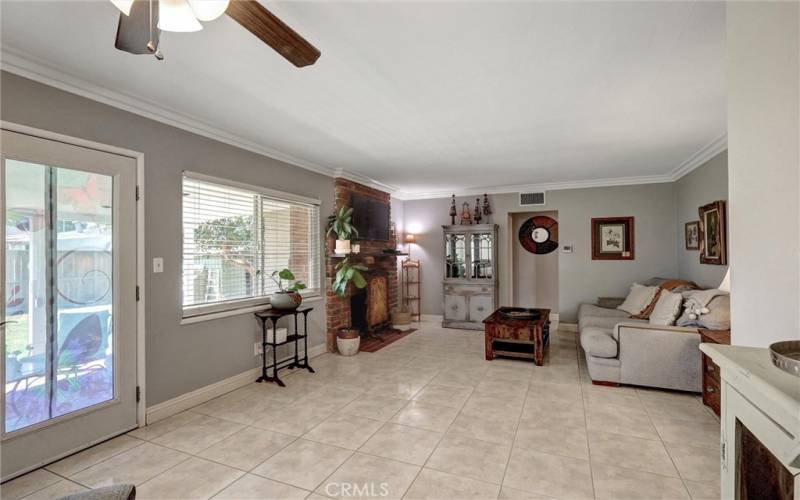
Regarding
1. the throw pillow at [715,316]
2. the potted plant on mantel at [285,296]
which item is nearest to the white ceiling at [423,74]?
the potted plant on mantel at [285,296]

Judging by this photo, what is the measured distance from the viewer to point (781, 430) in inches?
28.9

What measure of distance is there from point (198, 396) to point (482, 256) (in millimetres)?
4593

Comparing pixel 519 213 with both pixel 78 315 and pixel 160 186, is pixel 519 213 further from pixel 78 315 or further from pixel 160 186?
pixel 78 315

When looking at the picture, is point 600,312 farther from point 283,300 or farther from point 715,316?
point 283,300

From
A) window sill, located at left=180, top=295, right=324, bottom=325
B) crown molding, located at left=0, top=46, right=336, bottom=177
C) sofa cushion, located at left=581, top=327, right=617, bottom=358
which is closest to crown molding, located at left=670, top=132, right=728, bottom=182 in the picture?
sofa cushion, located at left=581, top=327, right=617, bottom=358

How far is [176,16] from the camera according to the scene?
1.33 m

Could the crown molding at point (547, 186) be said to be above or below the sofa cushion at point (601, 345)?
above

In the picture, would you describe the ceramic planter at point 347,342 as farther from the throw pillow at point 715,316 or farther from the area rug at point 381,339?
the throw pillow at point 715,316

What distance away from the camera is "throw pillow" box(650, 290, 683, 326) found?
3.63m

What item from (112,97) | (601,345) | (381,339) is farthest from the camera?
(381,339)

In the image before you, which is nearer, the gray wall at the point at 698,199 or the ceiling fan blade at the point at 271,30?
the ceiling fan blade at the point at 271,30

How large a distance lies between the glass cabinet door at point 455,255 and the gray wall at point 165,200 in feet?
11.9

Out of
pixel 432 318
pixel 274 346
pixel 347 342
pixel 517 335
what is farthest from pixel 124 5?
pixel 432 318

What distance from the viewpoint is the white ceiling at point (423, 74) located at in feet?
6.00
